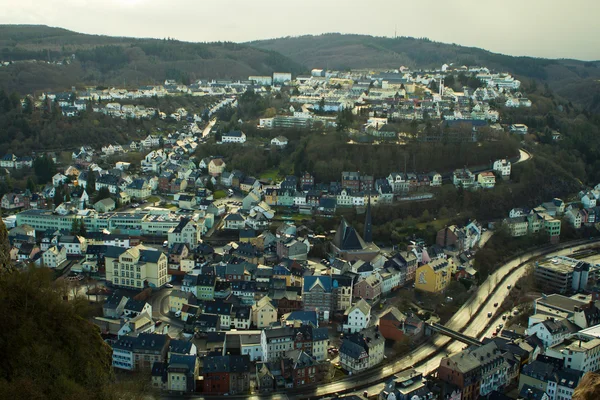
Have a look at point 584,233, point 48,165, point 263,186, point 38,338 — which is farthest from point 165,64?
point 38,338

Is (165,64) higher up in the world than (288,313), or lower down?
higher up

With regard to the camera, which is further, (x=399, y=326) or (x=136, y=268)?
(x=136, y=268)

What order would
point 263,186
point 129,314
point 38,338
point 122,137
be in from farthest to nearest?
1. point 122,137
2. point 263,186
3. point 129,314
4. point 38,338

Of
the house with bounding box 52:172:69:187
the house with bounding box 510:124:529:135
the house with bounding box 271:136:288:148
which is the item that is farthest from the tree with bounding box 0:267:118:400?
the house with bounding box 510:124:529:135

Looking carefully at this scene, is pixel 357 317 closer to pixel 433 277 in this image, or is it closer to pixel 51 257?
pixel 433 277

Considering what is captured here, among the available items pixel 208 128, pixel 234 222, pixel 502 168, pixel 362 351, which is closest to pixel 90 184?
pixel 234 222

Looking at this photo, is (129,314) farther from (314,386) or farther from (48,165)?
(48,165)
